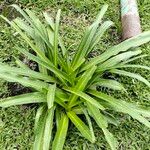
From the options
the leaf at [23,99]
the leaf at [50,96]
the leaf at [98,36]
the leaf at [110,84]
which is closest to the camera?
the leaf at [50,96]

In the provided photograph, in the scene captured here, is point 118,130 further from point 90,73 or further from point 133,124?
point 90,73

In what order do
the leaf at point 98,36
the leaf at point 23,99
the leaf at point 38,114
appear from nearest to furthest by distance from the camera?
the leaf at point 23,99
the leaf at point 38,114
the leaf at point 98,36

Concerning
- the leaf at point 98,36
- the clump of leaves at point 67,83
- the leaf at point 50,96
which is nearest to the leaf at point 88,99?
the clump of leaves at point 67,83

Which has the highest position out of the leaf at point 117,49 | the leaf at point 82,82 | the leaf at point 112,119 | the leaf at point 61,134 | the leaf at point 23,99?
the leaf at point 117,49

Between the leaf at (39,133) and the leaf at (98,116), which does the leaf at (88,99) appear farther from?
the leaf at (39,133)

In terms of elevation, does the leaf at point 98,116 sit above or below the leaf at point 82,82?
below

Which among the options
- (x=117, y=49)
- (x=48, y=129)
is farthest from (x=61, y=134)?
(x=117, y=49)

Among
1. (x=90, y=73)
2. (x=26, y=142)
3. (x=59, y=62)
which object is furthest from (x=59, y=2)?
(x=26, y=142)
